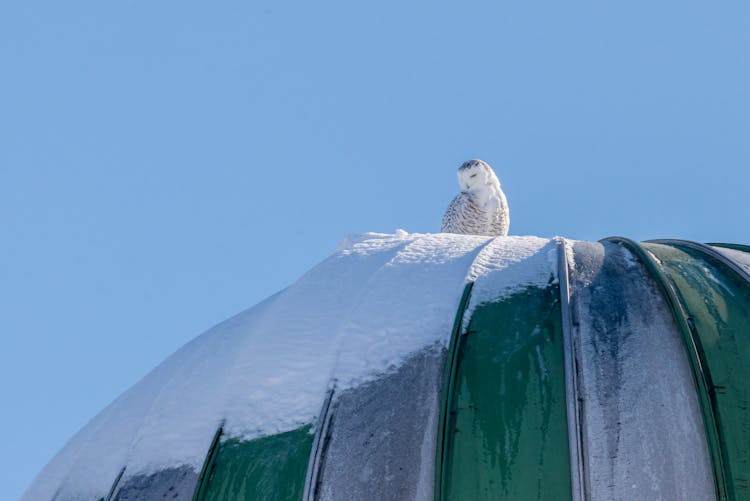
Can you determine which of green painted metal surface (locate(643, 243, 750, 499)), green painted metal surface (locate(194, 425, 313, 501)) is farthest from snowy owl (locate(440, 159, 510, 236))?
green painted metal surface (locate(194, 425, 313, 501))

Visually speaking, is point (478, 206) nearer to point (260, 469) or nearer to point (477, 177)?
point (477, 177)

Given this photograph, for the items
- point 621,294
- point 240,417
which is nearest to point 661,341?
point 621,294

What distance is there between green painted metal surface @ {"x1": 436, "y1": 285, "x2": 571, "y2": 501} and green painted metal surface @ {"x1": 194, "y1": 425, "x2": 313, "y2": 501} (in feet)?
3.18

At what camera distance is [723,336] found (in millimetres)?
7352

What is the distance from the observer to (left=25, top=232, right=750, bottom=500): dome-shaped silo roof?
668 cm

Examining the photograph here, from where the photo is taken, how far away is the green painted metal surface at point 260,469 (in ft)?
23.5

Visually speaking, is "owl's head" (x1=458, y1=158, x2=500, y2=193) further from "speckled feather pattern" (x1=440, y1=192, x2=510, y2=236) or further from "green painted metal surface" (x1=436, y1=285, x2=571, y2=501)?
"green painted metal surface" (x1=436, y1=285, x2=571, y2=501)

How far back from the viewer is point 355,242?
9.42 m

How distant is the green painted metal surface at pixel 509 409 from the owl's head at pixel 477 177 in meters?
6.77

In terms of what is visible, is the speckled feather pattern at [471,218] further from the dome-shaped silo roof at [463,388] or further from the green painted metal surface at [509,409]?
the green painted metal surface at [509,409]

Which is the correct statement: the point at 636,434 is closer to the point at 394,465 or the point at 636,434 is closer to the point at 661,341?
the point at 661,341

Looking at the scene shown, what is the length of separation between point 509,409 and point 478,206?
7422 mm

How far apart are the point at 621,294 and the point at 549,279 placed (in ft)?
1.70

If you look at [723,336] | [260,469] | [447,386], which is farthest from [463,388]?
[723,336]
